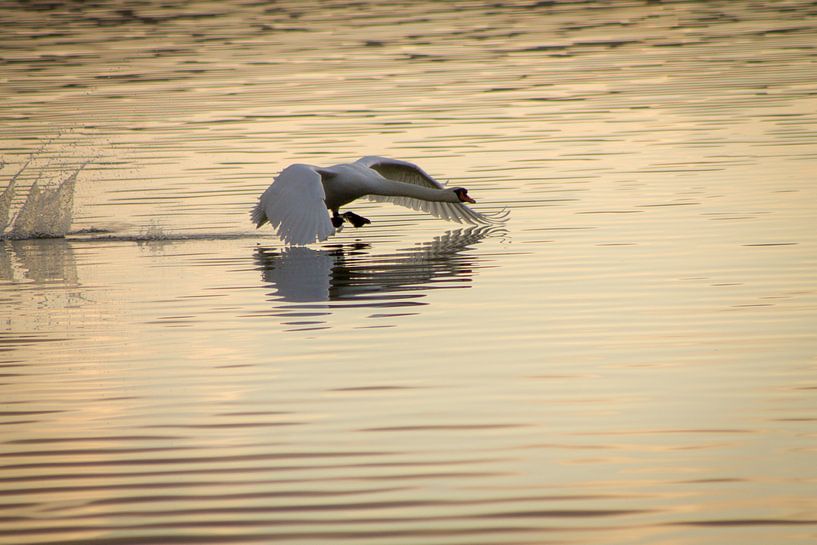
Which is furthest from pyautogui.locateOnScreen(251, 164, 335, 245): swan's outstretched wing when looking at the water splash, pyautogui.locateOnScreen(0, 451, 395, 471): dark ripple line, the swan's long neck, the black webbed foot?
pyautogui.locateOnScreen(0, 451, 395, 471): dark ripple line

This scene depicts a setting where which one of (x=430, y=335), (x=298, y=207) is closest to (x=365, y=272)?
(x=298, y=207)

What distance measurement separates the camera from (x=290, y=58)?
44.8 meters

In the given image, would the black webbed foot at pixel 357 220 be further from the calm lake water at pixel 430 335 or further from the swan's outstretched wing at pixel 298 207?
the swan's outstretched wing at pixel 298 207

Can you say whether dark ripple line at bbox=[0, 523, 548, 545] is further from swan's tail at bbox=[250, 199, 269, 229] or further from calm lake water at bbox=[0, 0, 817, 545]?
swan's tail at bbox=[250, 199, 269, 229]

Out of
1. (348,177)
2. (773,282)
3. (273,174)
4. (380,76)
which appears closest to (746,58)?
(380,76)

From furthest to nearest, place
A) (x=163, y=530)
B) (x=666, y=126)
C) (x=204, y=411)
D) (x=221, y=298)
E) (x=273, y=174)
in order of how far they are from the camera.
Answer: (x=666, y=126), (x=273, y=174), (x=221, y=298), (x=204, y=411), (x=163, y=530)

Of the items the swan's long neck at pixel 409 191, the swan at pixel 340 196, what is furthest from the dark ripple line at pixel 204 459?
the swan's long neck at pixel 409 191

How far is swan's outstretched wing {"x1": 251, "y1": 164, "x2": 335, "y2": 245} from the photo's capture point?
16.2 meters

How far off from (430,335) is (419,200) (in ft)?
23.5

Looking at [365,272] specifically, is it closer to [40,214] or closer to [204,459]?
[40,214]

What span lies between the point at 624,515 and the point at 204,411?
3090 millimetres

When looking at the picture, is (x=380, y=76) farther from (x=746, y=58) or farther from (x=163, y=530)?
(x=163, y=530)

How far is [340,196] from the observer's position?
711 inches

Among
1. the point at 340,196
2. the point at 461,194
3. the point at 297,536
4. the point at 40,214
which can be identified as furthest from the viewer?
the point at 40,214
